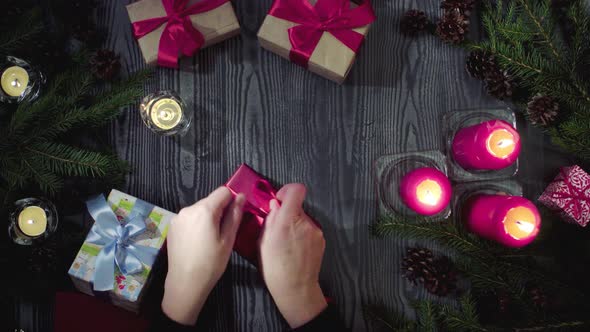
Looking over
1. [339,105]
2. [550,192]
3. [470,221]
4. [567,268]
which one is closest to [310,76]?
[339,105]

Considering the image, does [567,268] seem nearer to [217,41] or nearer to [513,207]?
[513,207]

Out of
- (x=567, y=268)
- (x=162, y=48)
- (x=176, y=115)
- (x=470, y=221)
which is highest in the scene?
(x=162, y=48)

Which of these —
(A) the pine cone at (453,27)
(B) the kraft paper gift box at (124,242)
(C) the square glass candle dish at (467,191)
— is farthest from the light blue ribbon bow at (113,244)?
(A) the pine cone at (453,27)

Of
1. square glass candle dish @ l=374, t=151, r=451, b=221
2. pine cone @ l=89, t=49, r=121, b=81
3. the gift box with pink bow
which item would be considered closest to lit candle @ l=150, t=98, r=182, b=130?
pine cone @ l=89, t=49, r=121, b=81

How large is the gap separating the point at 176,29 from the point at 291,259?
54 cm

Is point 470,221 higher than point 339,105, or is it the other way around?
point 339,105

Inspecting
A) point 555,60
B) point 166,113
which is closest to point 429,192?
point 555,60

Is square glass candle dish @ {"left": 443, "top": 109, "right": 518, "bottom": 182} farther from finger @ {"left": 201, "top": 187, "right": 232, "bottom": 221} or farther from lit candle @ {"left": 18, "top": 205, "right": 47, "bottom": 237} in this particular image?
lit candle @ {"left": 18, "top": 205, "right": 47, "bottom": 237}

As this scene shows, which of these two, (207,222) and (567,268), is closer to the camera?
(207,222)

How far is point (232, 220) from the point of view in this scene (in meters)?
0.90

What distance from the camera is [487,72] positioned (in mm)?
1016

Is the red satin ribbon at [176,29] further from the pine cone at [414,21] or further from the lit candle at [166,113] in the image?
the pine cone at [414,21]

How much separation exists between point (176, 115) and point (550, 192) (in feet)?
2.75

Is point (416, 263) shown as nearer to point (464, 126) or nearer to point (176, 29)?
point (464, 126)
